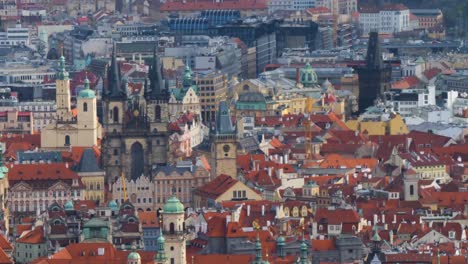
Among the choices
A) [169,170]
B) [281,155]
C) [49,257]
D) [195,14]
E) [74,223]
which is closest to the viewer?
[49,257]

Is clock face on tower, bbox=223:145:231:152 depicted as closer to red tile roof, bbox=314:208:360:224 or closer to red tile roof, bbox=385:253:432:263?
red tile roof, bbox=314:208:360:224

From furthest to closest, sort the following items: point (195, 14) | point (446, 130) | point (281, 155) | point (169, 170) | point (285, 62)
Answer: point (195, 14) → point (285, 62) → point (446, 130) → point (281, 155) → point (169, 170)

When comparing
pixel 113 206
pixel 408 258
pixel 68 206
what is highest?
pixel 408 258

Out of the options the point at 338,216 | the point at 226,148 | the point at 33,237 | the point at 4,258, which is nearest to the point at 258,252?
the point at 4,258

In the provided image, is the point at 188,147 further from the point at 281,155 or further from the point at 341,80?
the point at 341,80

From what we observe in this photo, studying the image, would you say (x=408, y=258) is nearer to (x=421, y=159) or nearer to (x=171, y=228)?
(x=171, y=228)

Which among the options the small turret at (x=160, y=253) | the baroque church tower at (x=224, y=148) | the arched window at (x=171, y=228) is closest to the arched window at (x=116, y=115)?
the baroque church tower at (x=224, y=148)

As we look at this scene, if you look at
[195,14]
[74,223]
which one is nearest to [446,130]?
[74,223]
